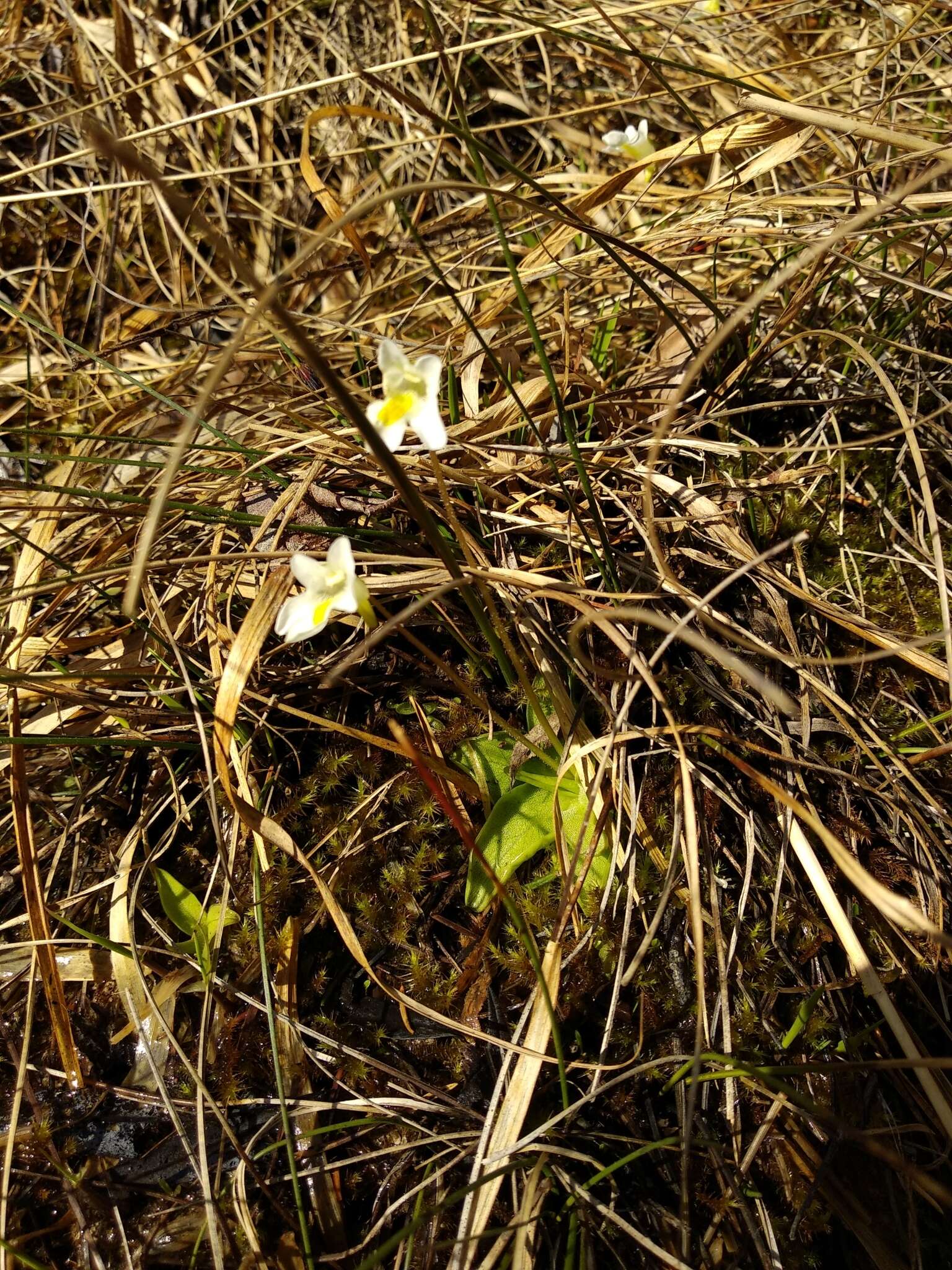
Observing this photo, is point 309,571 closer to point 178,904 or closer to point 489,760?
point 489,760

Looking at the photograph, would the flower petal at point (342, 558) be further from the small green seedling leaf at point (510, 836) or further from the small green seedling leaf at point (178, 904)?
the small green seedling leaf at point (178, 904)

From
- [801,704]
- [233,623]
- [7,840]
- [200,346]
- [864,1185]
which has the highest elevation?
[200,346]

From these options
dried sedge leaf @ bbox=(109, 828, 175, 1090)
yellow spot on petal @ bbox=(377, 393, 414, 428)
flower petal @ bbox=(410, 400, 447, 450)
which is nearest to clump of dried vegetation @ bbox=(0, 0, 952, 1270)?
dried sedge leaf @ bbox=(109, 828, 175, 1090)

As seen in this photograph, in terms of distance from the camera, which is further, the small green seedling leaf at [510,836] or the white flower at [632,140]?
the white flower at [632,140]

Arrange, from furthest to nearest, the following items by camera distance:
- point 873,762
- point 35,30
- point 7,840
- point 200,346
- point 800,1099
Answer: point 35,30 < point 200,346 < point 7,840 < point 873,762 < point 800,1099

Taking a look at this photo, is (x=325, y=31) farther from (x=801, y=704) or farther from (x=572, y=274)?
(x=801, y=704)

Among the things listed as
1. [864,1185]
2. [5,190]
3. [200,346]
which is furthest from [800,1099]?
[5,190]

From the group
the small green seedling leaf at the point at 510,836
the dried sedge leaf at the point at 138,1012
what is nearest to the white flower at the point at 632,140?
the small green seedling leaf at the point at 510,836
